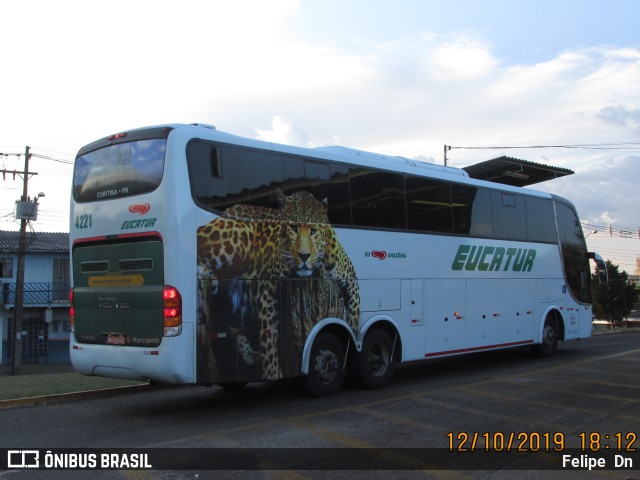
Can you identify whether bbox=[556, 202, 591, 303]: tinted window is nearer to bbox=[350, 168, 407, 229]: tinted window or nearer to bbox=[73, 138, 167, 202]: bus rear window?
bbox=[350, 168, 407, 229]: tinted window

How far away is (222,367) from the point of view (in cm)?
796

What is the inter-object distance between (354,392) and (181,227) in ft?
13.9

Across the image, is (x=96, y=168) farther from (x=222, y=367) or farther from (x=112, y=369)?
(x=222, y=367)

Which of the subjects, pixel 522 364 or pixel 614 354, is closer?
pixel 522 364

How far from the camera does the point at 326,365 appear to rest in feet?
31.1

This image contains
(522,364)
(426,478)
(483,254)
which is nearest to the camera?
(426,478)

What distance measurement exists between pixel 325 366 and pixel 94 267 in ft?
12.1

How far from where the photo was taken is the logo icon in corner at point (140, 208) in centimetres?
790

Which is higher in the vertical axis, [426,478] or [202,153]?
[202,153]

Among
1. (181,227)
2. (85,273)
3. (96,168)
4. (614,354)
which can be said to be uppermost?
(96,168)

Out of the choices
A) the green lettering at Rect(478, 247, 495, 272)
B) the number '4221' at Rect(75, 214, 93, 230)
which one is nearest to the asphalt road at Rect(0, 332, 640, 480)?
the green lettering at Rect(478, 247, 495, 272)

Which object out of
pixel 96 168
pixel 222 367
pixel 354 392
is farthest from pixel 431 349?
pixel 96 168

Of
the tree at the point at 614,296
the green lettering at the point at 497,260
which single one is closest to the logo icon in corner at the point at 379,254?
the green lettering at the point at 497,260

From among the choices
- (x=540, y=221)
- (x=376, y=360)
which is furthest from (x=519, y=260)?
(x=376, y=360)
